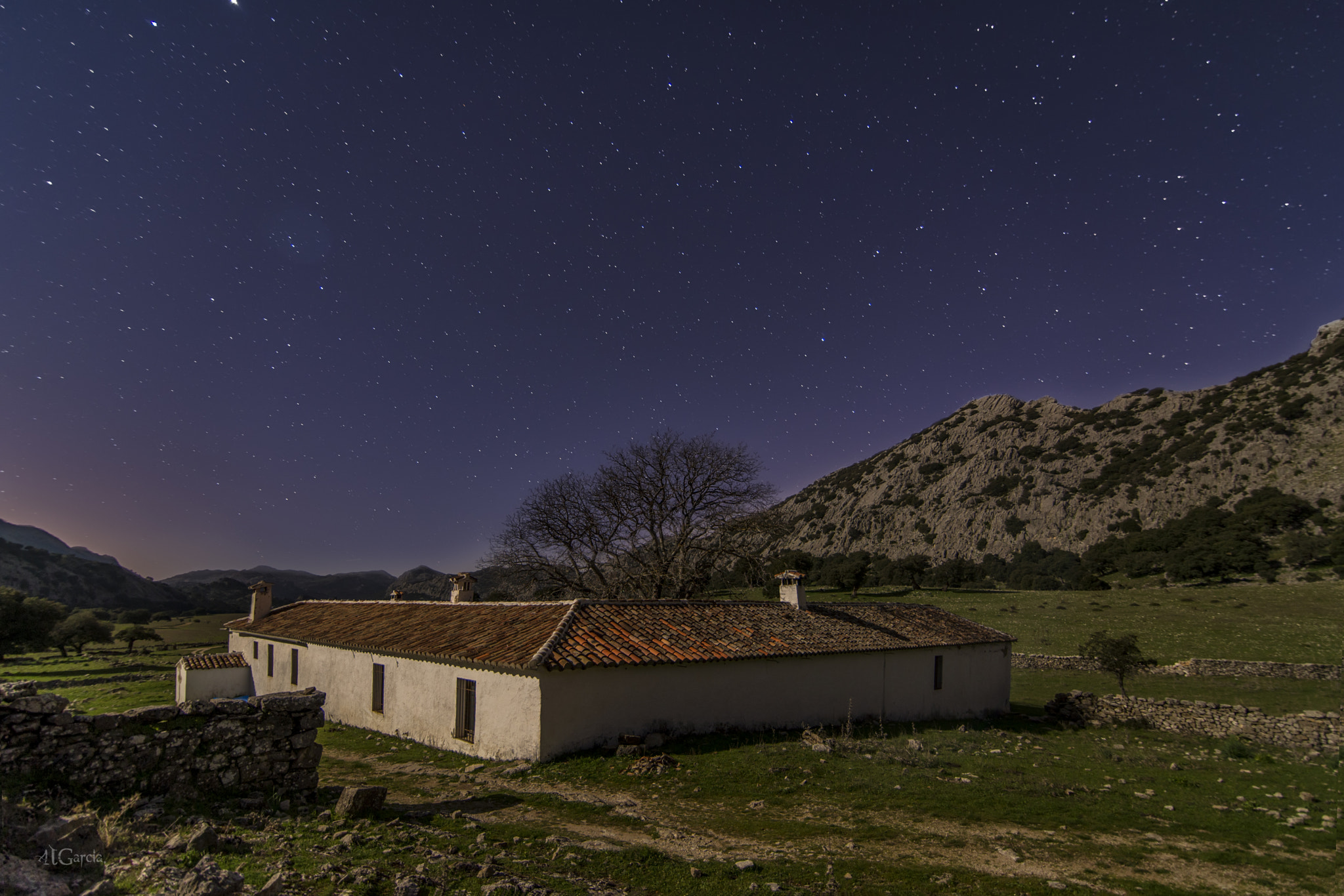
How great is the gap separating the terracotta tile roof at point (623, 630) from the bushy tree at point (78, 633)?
1995 inches

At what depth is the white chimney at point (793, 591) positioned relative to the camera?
25469 mm

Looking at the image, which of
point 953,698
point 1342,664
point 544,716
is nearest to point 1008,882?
point 544,716

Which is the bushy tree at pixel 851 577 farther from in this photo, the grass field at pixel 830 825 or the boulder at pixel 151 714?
the boulder at pixel 151 714

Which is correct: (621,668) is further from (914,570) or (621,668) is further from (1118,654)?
(914,570)

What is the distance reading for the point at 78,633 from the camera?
61.0 meters

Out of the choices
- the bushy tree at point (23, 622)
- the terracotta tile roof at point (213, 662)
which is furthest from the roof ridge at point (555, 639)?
the bushy tree at point (23, 622)

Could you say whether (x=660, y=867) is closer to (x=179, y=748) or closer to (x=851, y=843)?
(x=851, y=843)

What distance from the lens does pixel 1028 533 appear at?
87875mm

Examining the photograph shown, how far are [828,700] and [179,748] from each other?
17567 mm

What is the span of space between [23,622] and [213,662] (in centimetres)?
4908

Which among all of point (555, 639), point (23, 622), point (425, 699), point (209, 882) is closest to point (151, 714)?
point (209, 882)

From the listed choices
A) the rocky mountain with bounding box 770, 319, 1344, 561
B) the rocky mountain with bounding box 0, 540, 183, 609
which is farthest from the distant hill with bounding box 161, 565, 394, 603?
the rocky mountain with bounding box 770, 319, 1344, 561

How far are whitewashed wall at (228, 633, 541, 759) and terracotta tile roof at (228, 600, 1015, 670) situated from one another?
552 millimetres

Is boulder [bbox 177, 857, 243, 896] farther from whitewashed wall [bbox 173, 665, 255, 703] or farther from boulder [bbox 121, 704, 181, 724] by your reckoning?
whitewashed wall [bbox 173, 665, 255, 703]
